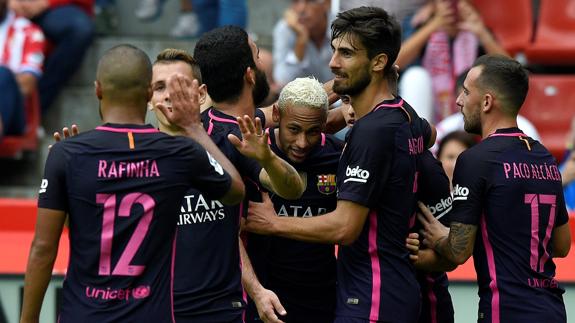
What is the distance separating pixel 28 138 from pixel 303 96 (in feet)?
15.8

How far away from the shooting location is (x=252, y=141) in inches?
189

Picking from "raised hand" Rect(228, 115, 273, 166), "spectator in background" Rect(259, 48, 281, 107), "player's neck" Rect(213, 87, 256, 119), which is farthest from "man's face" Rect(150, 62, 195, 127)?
"spectator in background" Rect(259, 48, 281, 107)

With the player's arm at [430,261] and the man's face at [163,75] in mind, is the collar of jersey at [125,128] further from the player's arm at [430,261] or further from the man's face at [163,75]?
the player's arm at [430,261]

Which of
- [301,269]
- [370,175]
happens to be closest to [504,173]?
[370,175]

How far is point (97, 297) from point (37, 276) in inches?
9.8

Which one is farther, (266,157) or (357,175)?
(357,175)

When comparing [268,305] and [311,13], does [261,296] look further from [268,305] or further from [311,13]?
[311,13]

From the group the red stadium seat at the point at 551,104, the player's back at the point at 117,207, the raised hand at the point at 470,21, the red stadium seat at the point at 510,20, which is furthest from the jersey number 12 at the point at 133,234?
the red stadium seat at the point at 510,20

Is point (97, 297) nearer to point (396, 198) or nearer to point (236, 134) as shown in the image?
point (236, 134)

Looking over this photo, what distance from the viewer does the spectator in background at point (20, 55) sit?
31.1 ft

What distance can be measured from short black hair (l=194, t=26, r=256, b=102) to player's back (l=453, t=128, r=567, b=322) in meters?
1.06

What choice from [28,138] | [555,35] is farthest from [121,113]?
[555,35]

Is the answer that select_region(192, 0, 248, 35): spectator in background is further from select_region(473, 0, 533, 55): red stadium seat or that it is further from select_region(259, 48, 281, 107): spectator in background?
select_region(473, 0, 533, 55): red stadium seat

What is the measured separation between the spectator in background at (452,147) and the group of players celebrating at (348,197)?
247 cm
